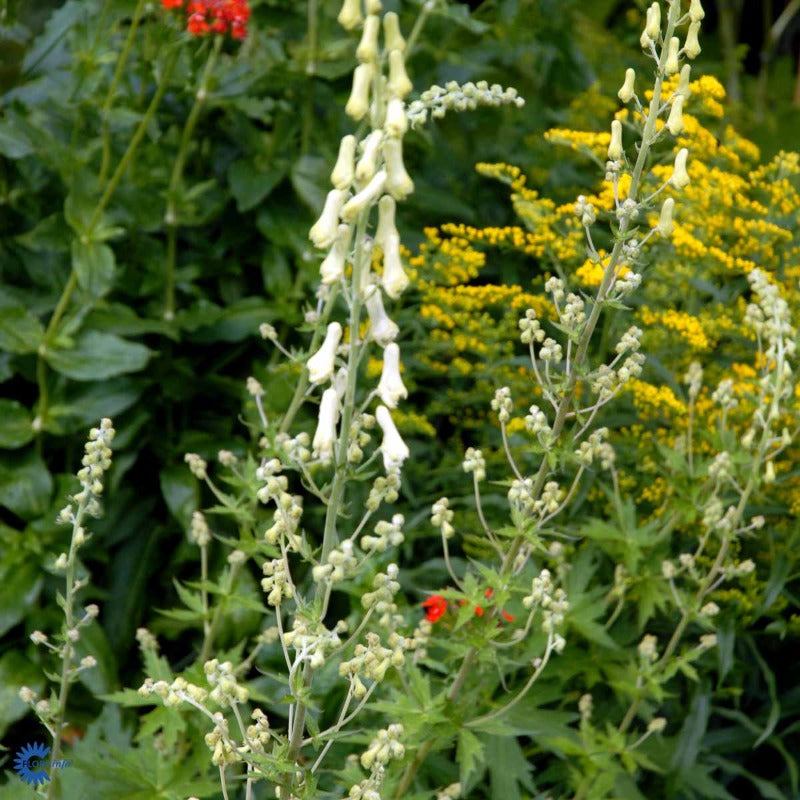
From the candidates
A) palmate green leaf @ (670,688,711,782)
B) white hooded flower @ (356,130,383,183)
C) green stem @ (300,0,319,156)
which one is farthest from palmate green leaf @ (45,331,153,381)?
white hooded flower @ (356,130,383,183)

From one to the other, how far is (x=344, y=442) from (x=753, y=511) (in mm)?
1870

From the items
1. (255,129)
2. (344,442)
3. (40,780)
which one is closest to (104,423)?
(344,442)

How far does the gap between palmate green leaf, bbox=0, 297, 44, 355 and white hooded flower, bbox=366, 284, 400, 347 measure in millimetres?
2224

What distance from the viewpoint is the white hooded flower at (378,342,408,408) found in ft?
6.31

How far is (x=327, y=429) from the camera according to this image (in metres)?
1.90

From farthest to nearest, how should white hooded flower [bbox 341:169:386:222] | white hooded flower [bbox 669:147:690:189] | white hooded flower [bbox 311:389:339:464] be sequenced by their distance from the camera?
white hooded flower [bbox 669:147:690:189] → white hooded flower [bbox 311:389:339:464] → white hooded flower [bbox 341:169:386:222]

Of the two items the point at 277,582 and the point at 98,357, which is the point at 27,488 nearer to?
the point at 98,357

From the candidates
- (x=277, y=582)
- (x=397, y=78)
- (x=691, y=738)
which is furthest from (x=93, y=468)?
(x=691, y=738)

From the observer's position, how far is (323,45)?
4535 mm

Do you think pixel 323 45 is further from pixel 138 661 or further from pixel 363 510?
pixel 138 661

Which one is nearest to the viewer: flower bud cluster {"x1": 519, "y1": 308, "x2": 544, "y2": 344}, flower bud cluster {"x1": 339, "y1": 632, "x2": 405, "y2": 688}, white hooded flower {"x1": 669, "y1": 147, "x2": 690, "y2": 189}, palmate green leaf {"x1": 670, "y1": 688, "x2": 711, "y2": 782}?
flower bud cluster {"x1": 339, "y1": 632, "x2": 405, "y2": 688}

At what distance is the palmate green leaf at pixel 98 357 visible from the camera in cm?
389

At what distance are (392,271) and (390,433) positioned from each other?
268mm

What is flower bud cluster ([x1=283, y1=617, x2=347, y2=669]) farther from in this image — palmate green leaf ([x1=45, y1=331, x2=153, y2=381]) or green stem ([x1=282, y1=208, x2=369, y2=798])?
palmate green leaf ([x1=45, y1=331, x2=153, y2=381])
